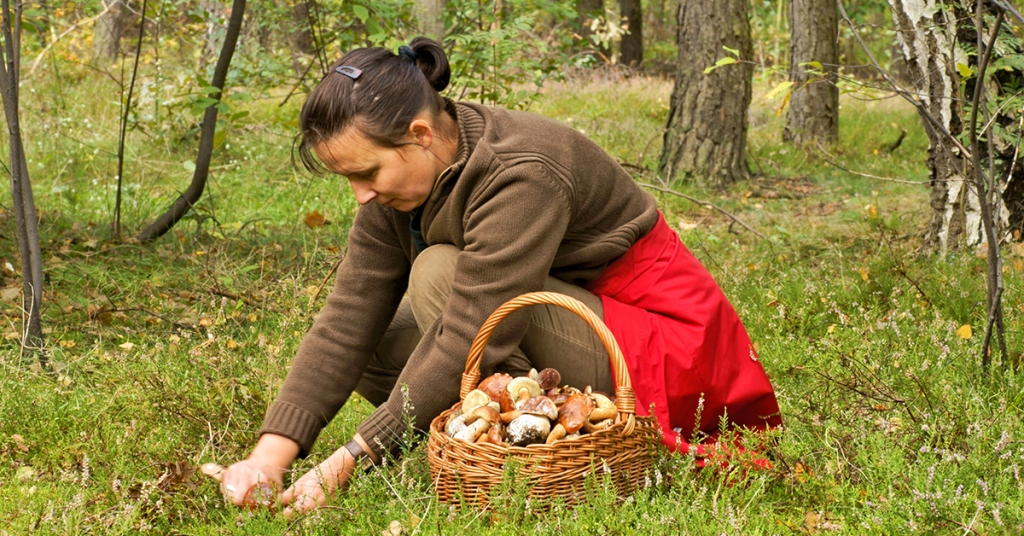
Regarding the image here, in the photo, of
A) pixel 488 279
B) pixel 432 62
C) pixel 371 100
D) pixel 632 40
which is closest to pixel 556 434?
pixel 488 279

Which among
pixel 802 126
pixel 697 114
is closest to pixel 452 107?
pixel 697 114

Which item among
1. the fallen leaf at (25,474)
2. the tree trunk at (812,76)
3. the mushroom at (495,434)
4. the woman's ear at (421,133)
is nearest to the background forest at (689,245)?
the fallen leaf at (25,474)

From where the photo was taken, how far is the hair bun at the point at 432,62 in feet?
7.72

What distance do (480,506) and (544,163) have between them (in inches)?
31.3

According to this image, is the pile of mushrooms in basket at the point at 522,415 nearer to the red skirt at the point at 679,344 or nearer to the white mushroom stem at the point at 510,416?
the white mushroom stem at the point at 510,416

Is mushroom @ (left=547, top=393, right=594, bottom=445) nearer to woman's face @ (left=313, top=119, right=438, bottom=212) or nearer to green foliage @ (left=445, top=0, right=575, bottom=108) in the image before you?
woman's face @ (left=313, top=119, right=438, bottom=212)

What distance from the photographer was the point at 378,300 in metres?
2.61

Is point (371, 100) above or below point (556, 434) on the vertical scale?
above

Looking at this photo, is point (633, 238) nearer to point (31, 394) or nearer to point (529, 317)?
point (529, 317)

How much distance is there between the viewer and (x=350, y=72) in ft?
7.23

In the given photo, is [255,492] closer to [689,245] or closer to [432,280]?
[432,280]

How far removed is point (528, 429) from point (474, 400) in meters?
0.14

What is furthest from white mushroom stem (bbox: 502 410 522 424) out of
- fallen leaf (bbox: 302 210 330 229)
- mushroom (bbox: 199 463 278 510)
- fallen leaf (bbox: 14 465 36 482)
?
fallen leaf (bbox: 302 210 330 229)

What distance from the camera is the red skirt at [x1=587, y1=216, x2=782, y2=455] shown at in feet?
7.43
